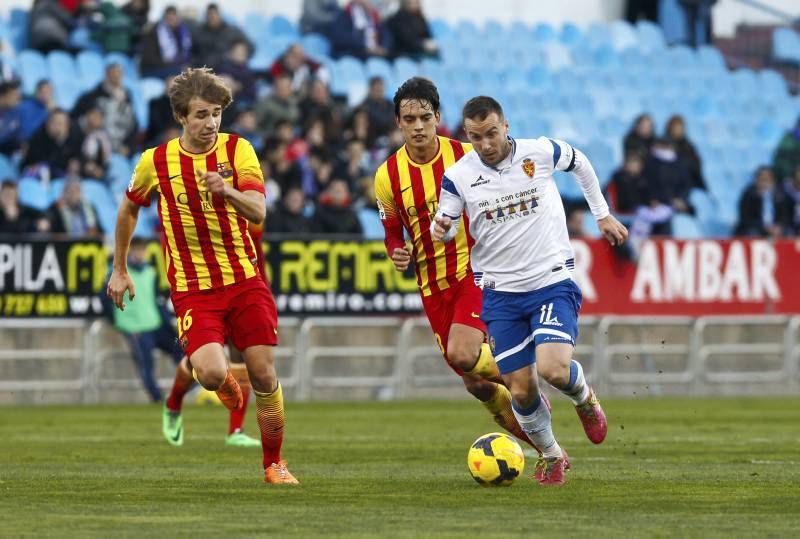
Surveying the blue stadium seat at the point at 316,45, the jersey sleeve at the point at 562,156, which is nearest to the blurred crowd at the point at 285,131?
the blue stadium seat at the point at 316,45

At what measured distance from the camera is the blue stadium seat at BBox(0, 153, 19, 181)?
67.3ft

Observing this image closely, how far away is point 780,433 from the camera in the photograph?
593 inches

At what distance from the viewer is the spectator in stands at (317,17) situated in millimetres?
25594

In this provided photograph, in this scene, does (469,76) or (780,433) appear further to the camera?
(469,76)

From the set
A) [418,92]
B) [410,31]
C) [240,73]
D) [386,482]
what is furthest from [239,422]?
[410,31]

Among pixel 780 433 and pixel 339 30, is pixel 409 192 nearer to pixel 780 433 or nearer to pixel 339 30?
pixel 780 433

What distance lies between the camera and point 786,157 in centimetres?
2514

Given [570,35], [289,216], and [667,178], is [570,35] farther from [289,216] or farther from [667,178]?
[289,216]

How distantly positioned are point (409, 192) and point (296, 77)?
12.6 metres

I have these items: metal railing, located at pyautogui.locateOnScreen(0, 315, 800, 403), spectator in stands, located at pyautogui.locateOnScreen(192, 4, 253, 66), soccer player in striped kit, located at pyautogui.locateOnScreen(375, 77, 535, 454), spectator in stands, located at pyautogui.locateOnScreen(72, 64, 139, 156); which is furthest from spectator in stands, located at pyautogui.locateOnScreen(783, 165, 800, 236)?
soccer player in striped kit, located at pyautogui.locateOnScreen(375, 77, 535, 454)

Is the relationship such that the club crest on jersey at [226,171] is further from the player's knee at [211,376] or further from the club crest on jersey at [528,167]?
the club crest on jersey at [528,167]

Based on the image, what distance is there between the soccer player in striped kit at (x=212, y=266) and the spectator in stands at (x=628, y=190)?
12.9 metres

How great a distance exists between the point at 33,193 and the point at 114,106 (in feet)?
5.51

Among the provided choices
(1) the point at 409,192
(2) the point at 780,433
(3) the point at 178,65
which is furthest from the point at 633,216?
(1) the point at 409,192
